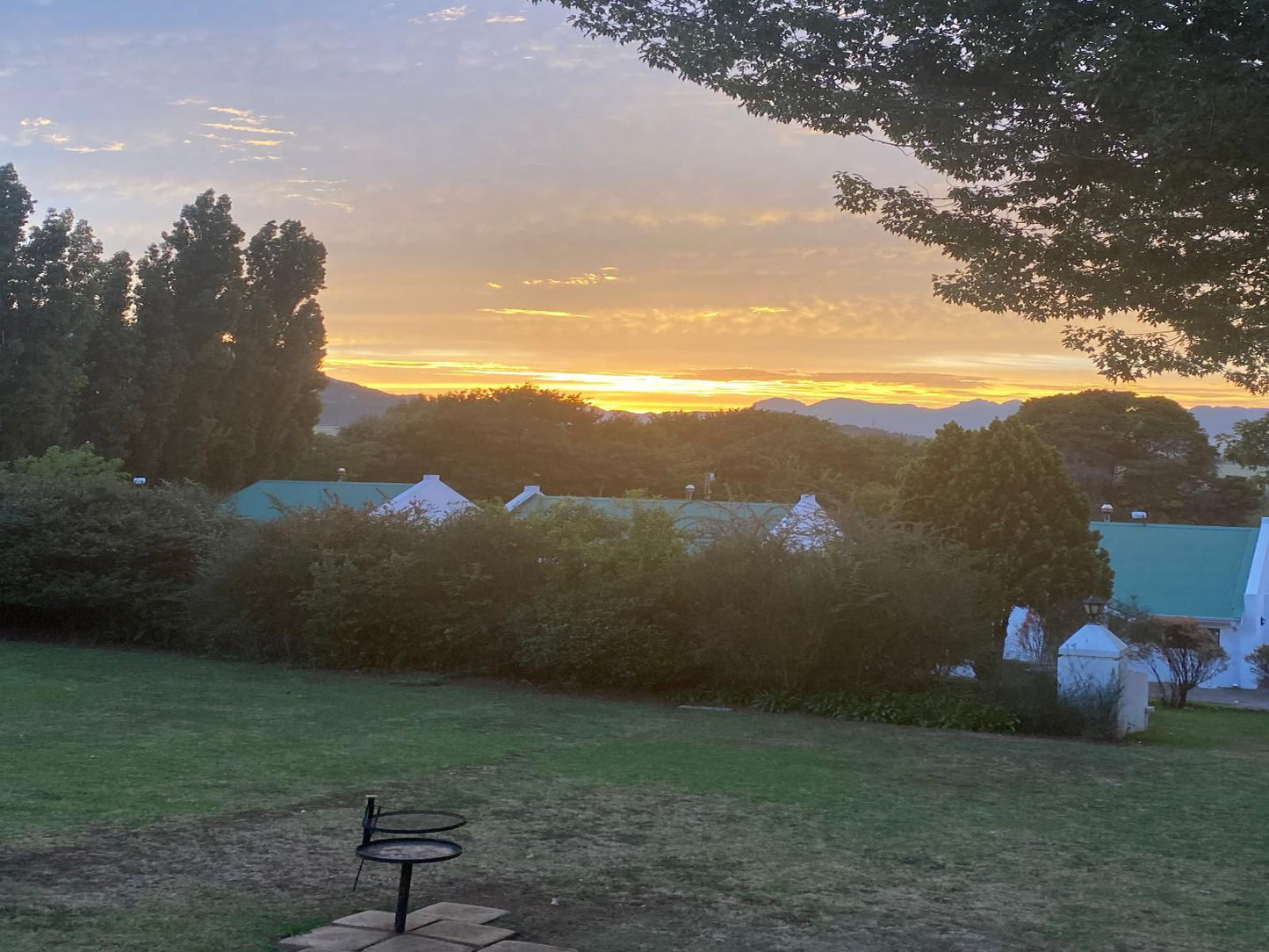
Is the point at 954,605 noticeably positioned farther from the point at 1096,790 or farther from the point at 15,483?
the point at 15,483

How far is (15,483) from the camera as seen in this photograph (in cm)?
2120

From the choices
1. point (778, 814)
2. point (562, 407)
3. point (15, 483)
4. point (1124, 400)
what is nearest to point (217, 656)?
point (15, 483)

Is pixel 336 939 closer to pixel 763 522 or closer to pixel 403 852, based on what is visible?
pixel 403 852

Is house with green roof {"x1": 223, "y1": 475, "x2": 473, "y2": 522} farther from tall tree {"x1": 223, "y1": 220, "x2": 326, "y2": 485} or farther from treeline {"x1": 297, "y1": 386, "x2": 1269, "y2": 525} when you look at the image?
treeline {"x1": 297, "y1": 386, "x2": 1269, "y2": 525}

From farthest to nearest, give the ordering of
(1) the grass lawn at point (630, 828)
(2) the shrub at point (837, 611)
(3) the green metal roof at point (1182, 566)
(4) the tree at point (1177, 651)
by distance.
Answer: (3) the green metal roof at point (1182, 566) < (4) the tree at point (1177, 651) < (2) the shrub at point (837, 611) < (1) the grass lawn at point (630, 828)

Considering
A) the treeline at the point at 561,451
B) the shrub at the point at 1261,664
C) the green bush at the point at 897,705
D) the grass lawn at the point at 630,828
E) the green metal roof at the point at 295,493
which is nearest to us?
the grass lawn at the point at 630,828

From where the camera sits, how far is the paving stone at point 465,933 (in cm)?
501

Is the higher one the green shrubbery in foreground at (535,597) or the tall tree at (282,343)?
the tall tree at (282,343)

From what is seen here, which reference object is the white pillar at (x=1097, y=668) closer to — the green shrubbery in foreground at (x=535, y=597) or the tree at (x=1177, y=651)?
the green shrubbery in foreground at (x=535, y=597)

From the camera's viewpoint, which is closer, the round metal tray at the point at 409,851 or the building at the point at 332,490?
the round metal tray at the point at 409,851

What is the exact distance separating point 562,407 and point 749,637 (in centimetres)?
4870

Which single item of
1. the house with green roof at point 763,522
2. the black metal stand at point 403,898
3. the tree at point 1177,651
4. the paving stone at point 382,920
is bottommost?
the tree at point 1177,651

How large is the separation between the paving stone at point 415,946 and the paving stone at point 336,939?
0.06 m

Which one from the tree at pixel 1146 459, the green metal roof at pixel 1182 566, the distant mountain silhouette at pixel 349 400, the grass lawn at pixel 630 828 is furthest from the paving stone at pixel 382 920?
the distant mountain silhouette at pixel 349 400
